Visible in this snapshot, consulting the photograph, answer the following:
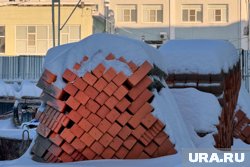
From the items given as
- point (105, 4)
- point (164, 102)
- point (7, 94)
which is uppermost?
point (105, 4)

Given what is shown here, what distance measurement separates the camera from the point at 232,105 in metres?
11.3

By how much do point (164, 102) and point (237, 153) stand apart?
1.76m

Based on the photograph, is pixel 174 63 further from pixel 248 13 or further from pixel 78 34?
pixel 248 13

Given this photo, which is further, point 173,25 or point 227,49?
point 173,25

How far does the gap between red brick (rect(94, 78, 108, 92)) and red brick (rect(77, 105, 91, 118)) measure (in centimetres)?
29

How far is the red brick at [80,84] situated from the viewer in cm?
792

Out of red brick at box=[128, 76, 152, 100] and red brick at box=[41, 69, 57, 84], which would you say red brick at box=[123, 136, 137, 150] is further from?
red brick at box=[41, 69, 57, 84]

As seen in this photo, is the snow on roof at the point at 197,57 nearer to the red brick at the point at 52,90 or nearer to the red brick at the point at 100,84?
the red brick at the point at 100,84

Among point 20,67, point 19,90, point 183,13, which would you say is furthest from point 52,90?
point 183,13

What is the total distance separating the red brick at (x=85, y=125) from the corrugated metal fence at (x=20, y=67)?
113 feet

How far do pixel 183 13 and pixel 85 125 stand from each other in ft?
176

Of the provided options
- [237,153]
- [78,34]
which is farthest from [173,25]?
[237,153]

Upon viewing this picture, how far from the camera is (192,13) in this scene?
6053cm

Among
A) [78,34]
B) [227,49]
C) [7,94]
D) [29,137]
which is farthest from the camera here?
[78,34]
